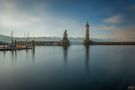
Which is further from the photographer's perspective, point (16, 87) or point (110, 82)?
point (110, 82)

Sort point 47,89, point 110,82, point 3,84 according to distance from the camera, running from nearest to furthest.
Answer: point 47,89 < point 3,84 < point 110,82

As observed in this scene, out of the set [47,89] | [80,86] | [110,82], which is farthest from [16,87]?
[110,82]

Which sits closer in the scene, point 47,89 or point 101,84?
point 47,89

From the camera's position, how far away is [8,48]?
121ft

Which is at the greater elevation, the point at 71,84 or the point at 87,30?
the point at 87,30

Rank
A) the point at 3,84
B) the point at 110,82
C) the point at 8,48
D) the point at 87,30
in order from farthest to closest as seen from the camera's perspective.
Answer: the point at 87,30
the point at 8,48
the point at 110,82
the point at 3,84

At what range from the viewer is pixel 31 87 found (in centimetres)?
866

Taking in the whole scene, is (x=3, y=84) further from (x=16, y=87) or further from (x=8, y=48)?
(x=8, y=48)

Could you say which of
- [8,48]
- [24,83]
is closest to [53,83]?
[24,83]

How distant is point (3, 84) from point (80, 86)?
13.9 feet

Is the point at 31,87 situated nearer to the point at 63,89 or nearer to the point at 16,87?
the point at 16,87

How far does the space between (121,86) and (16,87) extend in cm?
559

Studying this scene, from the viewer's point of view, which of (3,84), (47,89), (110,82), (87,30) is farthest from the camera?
(87,30)

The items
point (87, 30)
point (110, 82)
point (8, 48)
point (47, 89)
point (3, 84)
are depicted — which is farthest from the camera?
point (87, 30)
